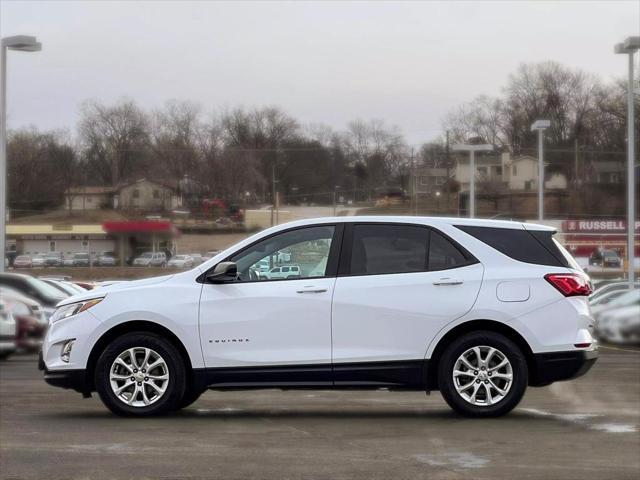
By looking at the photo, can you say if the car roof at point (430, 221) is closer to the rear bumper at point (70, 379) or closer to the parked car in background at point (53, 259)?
the rear bumper at point (70, 379)

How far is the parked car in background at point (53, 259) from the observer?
175 feet

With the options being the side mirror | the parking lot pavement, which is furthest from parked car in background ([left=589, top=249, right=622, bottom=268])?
the side mirror

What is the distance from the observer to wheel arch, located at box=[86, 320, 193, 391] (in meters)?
9.28

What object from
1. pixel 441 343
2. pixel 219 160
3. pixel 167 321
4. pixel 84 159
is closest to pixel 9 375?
pixel 167 321

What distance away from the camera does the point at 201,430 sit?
855 centimetres

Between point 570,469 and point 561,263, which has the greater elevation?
point 561,263

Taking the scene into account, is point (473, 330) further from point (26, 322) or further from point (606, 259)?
point (606, 259)

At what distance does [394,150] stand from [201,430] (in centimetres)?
6493

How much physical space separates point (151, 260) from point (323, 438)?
91.2 feet

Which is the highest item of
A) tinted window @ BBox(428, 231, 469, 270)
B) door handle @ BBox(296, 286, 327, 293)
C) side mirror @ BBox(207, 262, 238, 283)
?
tinted window @ BBox(428, 231, 469, 270)

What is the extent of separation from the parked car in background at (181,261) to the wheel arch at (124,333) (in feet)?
91.6

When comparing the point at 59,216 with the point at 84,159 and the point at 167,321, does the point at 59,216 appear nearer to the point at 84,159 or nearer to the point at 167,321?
the point at 84,159

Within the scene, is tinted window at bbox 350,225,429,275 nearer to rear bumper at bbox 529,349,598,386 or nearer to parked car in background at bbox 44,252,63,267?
rear bumper at bbox 529,349,598,386

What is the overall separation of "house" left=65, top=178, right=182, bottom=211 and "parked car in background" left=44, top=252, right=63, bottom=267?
8.18 ft
